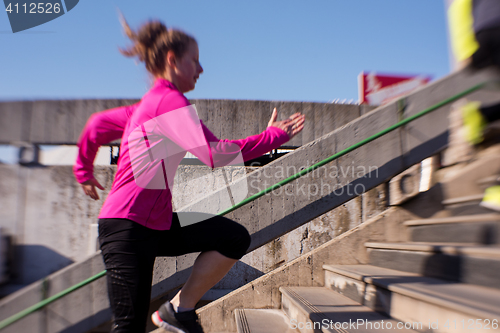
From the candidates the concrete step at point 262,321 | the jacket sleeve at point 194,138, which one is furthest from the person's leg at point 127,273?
the concrete step at point 262,321

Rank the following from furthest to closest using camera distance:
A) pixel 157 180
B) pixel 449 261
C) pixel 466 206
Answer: pixel 466 206 < pixel 449 261 < pixel 157 180

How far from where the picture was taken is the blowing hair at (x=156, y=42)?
1.46 m

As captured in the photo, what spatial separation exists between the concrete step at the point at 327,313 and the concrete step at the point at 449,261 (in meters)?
0.49

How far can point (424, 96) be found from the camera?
9.80ft

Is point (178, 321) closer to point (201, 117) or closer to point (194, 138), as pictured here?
point (194, 138)

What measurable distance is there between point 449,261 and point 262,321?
148 centimetres

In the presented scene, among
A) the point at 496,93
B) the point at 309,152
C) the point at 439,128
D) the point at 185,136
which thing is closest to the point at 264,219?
the point at 309,152

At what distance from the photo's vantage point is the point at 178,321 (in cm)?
146

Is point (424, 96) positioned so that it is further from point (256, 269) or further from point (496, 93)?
point (256, 269)

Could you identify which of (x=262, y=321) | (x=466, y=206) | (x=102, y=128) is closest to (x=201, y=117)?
(x=262, y=321)

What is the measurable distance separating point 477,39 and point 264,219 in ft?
6.49

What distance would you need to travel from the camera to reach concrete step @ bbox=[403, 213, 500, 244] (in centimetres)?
193

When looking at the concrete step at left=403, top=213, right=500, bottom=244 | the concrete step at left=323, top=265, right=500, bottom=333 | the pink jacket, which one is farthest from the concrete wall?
the pink jacket

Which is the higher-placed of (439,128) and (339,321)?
(439,128)
